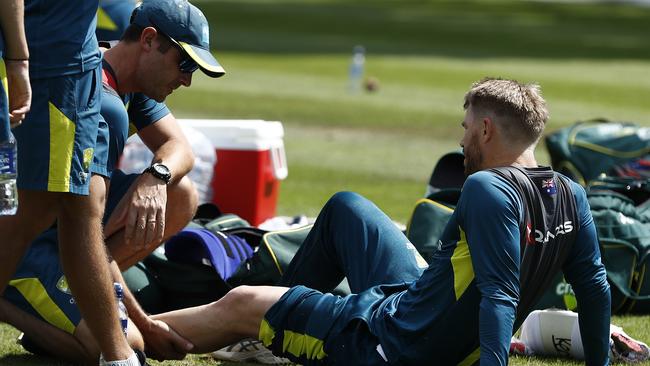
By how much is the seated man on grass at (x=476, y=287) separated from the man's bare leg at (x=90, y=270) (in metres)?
0.42

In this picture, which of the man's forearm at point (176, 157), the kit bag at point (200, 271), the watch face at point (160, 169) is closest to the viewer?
the watch face at point (160, 169)

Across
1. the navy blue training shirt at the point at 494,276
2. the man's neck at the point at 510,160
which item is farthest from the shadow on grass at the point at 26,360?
the man's neck at the point at 510,160

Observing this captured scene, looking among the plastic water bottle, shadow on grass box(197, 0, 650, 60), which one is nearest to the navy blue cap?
the plastic water bottle

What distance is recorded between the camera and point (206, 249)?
5805 millimetres

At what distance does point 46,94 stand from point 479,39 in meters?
27.1

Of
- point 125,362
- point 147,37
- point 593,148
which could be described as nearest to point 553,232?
point 125,362

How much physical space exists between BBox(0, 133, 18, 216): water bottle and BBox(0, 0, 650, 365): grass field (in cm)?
111

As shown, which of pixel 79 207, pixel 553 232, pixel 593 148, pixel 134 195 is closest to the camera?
pixel 553 232

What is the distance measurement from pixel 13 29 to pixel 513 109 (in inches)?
62.7

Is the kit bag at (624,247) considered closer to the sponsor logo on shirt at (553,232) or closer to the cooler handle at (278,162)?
the sponsor logo on shirt at (553,232)

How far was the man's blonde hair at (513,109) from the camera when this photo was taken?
14.0 ft

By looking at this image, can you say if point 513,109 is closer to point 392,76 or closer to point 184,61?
point 184,61

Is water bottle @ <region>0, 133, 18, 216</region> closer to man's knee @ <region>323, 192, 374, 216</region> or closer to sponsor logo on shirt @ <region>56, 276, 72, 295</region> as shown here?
sponsor logo on shirt @ <region>56, 276, 72, 295</region>

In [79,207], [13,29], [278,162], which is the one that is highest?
[13,29]
